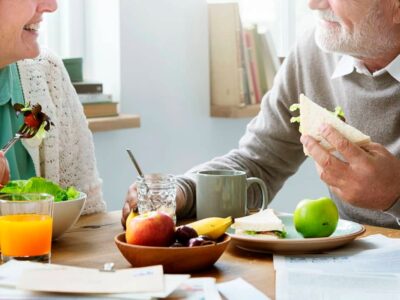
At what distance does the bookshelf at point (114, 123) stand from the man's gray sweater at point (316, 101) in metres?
0.67

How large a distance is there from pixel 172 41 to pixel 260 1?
2.13ft

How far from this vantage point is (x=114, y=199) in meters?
2.93

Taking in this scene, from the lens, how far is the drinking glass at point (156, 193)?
5.25ft

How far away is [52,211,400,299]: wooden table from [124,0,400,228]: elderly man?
10 cm

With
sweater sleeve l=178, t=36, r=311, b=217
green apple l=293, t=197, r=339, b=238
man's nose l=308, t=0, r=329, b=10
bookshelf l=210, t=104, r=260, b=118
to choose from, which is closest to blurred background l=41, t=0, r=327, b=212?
bookshelf l=210, t=104, r=260, b=118

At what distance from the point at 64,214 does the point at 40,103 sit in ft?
1.98

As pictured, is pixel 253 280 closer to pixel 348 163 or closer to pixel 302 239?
pixel 302 239

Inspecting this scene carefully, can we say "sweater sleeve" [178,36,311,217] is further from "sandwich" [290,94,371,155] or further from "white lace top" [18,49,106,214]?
"sandwich" [290,94,371,155]

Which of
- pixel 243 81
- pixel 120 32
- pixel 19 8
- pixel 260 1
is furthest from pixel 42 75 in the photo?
pixel 260 1

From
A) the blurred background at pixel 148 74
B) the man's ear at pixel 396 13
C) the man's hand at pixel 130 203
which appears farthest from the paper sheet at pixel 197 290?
the blurred background at pixel 148 74

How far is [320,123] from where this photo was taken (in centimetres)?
160

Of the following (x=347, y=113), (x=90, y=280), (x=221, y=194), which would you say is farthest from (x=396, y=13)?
(x=90, y=280)

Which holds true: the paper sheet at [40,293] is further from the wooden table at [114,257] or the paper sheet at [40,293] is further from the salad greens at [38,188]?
the salad greens at [38,188]

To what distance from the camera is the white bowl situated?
1518mm
